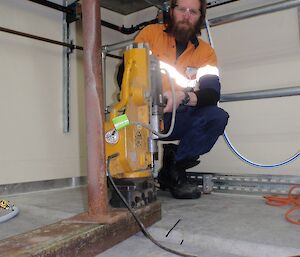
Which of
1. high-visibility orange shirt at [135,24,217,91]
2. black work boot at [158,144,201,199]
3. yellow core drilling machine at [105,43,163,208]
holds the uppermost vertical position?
high-visibility orange shirt at [135,24,217,91]

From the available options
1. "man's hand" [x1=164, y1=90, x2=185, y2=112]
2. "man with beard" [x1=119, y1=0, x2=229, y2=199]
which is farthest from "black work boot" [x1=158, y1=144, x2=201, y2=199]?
"man's hand" [x1=164, y1=90, x2=185, y2=112]

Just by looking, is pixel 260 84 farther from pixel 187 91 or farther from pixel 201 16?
pixel 187 91

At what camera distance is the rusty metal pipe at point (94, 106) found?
913 millimetres

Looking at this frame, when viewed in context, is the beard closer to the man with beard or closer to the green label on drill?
the man with beard

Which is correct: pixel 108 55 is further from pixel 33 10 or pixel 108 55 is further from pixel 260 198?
pixel 260 198

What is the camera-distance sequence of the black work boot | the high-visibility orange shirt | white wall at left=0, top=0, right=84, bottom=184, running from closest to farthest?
the black work boot
the high-visibility orange shirt
white wall at left=0, top=0, right=84, bottom=184

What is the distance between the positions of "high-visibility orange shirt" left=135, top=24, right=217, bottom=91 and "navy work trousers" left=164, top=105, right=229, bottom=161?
25cm

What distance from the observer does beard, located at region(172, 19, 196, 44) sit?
183 cm

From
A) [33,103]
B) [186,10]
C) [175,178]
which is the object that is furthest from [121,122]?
[33,103]

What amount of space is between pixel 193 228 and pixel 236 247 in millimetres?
182

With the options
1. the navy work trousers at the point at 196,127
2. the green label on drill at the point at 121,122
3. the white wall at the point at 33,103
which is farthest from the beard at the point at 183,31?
the green label on drill at the point at 121,122

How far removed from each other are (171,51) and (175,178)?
74cm

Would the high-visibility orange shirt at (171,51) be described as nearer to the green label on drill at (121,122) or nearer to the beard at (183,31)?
the beard at (183,31)

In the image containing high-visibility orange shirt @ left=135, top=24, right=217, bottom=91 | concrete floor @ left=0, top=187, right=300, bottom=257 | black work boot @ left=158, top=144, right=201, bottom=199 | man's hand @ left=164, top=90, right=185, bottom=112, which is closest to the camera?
concrete floor @ left=0, top=187, right=300, bottom=257
